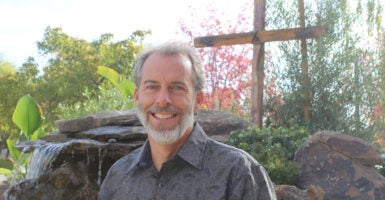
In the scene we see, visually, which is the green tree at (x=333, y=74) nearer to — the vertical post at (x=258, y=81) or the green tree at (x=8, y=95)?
the vertical post at (x=258, y=81)

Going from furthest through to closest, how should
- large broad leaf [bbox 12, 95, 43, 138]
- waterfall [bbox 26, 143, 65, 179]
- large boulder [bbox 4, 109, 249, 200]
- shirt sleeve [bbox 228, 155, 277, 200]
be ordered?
1. large broad leaf [bbox 12, 95, 43, 138]
2. waterfall [bbox 26, 143, 65, 179]
3. large boulder [bbox 4, 109, 249, 200]
4. shirt sleeve [bbox 228, 155, 277, 200]

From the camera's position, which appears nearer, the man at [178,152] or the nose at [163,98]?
the man at [178,152]

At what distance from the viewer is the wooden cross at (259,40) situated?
10.0 metres

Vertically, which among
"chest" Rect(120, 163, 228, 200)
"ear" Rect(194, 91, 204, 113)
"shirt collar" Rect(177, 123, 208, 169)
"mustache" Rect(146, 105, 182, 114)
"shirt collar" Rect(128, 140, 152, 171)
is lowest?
"chest" Rect(120, 163, 228, 200)

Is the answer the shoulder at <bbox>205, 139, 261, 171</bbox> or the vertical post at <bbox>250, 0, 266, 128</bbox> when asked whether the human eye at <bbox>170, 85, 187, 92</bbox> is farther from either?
the vertical post at <bbox>250, 0, 266, 128</bbox>

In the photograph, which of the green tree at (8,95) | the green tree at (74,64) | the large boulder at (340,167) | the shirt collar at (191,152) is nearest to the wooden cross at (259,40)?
the large boulder at (340,167)

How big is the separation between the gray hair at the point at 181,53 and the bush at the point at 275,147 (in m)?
4.66

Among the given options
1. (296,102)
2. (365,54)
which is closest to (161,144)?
(296,102)

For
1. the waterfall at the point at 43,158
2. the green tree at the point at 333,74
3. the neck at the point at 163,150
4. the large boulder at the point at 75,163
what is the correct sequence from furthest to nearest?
the green tree at the point at 333,74
the waterfall at the point at 43,158
the large boulder at the point at 75,163
the neck at the point at 163,150

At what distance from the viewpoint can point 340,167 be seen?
707cm

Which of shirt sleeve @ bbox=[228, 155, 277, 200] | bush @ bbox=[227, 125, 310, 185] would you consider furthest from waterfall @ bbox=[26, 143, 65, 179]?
shirt sleeve @ bbox=[228, 155, 277, 200]

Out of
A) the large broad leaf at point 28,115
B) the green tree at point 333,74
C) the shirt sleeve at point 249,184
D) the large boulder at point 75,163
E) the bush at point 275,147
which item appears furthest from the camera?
the large broad leaf at point 28,115

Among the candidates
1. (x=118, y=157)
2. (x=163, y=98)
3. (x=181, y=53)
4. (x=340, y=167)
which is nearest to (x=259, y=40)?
(x=340, y=167)

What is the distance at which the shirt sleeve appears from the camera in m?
2.12
